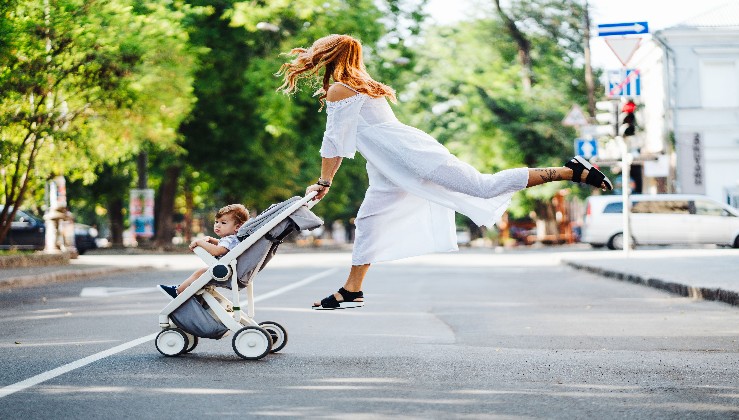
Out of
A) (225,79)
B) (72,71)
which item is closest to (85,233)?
(225,79)

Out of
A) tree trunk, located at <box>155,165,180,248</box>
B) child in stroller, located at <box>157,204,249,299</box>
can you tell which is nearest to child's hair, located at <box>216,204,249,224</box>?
child in stroller, located at <box>157,204,249,299</box>

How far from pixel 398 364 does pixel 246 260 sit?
116 centimetres

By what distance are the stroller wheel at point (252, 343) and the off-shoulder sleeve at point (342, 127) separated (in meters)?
1.19

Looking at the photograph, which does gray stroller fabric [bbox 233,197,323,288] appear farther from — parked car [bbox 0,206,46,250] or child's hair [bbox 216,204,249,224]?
parked car [bbox 0,206,46,250]

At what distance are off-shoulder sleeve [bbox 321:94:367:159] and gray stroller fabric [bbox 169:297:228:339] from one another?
4.12ft

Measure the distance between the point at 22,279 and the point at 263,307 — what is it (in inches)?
292

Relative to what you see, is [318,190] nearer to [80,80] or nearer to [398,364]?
[398,364]

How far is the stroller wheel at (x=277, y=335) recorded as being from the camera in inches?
307

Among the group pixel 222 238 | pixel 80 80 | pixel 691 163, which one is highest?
pixel 80 80

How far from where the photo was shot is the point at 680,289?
15453 millimetres

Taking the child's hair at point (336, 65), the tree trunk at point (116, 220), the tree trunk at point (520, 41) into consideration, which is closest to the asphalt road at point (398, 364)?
the child's hair at point (336, 65)

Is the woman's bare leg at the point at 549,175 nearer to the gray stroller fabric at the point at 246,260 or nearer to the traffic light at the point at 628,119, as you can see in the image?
the gray stroller fabric at the point at 246,260

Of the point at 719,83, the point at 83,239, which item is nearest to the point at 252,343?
the point at 83,239

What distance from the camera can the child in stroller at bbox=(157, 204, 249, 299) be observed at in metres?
7.51
